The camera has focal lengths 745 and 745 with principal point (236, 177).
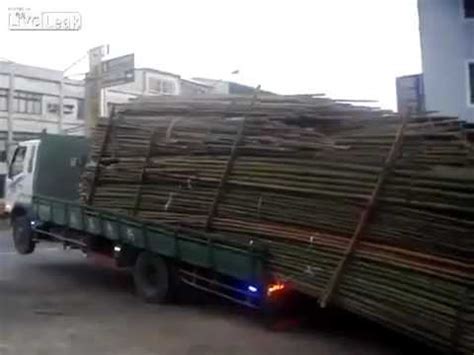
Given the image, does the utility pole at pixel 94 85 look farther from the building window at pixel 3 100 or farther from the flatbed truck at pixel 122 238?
the building window at pixel 3 100

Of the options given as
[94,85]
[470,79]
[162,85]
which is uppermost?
[162,85]

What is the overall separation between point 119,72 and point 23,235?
13.1 meters

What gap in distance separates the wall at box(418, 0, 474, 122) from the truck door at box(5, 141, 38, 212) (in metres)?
9.67

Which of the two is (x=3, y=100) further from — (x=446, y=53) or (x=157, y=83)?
(x=446, y=53)

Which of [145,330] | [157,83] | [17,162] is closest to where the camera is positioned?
[145,330]

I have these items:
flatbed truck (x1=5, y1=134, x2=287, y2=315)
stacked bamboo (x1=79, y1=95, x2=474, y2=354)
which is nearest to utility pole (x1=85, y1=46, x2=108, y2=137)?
flatbed truck (x1=5, y1=134, x2=287, y2=315)

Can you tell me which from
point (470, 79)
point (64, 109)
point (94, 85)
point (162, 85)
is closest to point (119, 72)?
point (94, 85)

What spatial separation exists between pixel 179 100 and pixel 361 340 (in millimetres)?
4191

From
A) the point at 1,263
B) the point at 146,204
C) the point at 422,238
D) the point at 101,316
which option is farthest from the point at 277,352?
the point at 1,263

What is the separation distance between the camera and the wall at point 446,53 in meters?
17.8

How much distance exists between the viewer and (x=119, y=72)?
2544 cm

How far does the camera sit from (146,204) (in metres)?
10.0

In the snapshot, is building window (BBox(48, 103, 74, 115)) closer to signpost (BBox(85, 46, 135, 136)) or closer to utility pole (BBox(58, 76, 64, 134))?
utility pole (BBox(58, 76, 64, 134))

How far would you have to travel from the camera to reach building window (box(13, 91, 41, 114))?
48053mm
